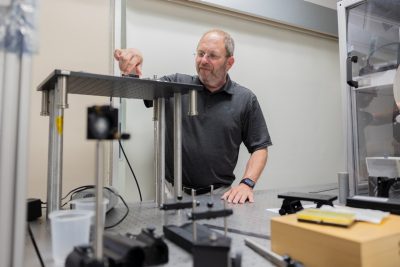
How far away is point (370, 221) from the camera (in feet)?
1.96

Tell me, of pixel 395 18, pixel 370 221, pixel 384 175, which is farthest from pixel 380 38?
pixel 370 221

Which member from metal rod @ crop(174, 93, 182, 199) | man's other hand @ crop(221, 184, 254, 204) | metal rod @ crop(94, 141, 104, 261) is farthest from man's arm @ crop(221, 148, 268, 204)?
metal rod @ crop(94, 141, 104, 261)

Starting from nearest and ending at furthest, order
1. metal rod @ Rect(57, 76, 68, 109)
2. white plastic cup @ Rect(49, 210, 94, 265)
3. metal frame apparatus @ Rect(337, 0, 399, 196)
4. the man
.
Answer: white plastic cup @ Rect(49, 210, 94, 265) < metal rod @ Rect(57, 76, 68, 109) < metal frame apparatus @ Rect(337, 0, 399, 196) < the man

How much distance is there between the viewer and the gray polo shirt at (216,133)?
1754mm

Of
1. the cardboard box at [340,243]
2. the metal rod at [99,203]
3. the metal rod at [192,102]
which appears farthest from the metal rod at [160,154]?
the metal rod at [99,203]

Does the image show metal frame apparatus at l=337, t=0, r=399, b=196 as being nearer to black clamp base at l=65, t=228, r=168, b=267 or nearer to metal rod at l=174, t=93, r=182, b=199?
metal rod at l=174, t=93, r=182, b=199

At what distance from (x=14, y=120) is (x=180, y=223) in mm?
571

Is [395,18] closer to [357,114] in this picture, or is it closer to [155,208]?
[357,114]

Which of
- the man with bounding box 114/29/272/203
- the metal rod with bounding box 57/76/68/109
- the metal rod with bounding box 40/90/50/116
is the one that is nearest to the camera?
the metal rod with bounding box 57/76/68/109

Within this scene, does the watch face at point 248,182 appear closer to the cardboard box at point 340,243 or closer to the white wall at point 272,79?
the white wall at point 272,79

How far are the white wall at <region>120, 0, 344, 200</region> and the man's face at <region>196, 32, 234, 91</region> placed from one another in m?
0.21

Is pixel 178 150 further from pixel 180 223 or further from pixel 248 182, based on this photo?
pixel 248 182

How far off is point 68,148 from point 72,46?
528mm

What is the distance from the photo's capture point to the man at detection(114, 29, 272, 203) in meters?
1.75
